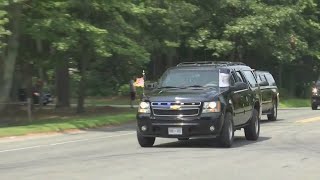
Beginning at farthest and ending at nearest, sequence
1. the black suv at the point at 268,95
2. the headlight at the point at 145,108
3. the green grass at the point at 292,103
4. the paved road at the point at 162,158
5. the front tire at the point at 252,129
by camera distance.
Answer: the green grass at the point at 292,103
the black suv at the point at 268,95
the front tire at the point at 252,129
the headlight at the point at 145,108
the paved road at the point at 162,158

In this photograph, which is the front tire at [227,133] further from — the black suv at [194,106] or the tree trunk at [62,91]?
the tree trunk at [62,91]

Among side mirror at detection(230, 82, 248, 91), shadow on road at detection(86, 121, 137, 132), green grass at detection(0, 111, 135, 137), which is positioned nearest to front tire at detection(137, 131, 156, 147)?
side mirror at detection(230, 82, 248, 91)

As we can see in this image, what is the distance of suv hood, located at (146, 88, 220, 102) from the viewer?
14.2 metres

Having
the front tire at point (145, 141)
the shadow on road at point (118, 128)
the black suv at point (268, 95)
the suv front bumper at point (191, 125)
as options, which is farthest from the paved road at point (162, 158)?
the black suv at point (268, 95)

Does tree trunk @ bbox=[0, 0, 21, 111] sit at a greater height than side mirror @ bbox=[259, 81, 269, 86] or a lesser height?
greater

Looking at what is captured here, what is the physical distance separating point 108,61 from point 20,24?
31.1 ft

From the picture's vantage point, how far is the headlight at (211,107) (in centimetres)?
1421

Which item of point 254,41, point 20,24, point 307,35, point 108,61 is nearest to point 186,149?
point 20,24

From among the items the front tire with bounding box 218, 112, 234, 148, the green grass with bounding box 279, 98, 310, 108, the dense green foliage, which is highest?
the dense green foliage

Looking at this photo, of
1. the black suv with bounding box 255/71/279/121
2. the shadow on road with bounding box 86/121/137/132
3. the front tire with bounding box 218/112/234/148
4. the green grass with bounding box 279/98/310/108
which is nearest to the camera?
the front tire with bounding box 218/112/234/148

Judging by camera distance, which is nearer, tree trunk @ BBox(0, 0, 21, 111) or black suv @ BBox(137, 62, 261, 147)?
black suv @ BBox(137, 62, 261, 147)

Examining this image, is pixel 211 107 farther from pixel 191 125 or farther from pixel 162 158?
pixel 162 158

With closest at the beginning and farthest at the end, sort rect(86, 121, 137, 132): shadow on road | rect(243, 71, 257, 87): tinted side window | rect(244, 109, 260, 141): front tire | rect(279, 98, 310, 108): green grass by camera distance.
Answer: rect(244, 109, 260, 141): front tire < rect(243, 71, 257, 87): tinted side window < rect(86, 121, 137, 132): shadow on road < rect(279, 98, 310, 108): green grass

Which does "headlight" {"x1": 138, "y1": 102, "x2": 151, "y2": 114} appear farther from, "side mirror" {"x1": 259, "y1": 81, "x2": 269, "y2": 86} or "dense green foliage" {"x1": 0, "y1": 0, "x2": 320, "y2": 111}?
"dense green foliage" {"x1": 0, "y1": 0, "x2": 320, "y2": 111}
